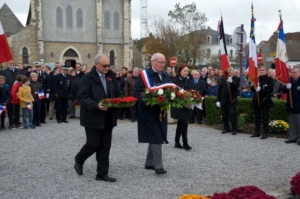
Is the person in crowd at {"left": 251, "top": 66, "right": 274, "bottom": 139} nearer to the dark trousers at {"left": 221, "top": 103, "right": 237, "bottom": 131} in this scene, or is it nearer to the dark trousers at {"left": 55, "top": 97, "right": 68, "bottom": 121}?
the dark trousers at {"left": 221, "top": 103, "right": 237, "bottom": 131}

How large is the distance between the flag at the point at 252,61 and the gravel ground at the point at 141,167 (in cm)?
184

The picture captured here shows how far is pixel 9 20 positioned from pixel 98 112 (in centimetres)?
5171

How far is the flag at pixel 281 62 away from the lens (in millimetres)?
10414

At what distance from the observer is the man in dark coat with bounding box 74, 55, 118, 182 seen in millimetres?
6137

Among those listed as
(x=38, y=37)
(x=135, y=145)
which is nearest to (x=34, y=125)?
(x=135, y=145)

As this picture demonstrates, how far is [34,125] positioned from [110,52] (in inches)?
1471

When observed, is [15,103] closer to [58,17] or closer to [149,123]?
[149,123]

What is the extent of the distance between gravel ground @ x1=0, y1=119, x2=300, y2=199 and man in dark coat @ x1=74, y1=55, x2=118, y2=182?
51cm

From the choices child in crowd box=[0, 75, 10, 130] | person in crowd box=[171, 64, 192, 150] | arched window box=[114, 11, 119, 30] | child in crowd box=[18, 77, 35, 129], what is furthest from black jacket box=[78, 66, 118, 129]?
arched window box=[114, 11, 119, 30]

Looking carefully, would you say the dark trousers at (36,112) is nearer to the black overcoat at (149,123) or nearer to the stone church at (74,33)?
the black overcoat at (149,123)

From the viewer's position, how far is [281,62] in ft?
34.9

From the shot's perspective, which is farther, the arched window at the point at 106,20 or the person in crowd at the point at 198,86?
the arched window at the point at 106,20

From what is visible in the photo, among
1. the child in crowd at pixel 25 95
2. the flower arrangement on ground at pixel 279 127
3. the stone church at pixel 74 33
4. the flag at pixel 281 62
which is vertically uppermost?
the stone church at pixel 74 33

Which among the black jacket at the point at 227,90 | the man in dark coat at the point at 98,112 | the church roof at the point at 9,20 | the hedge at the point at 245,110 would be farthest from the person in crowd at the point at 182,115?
the church roof at the point at 9,20
